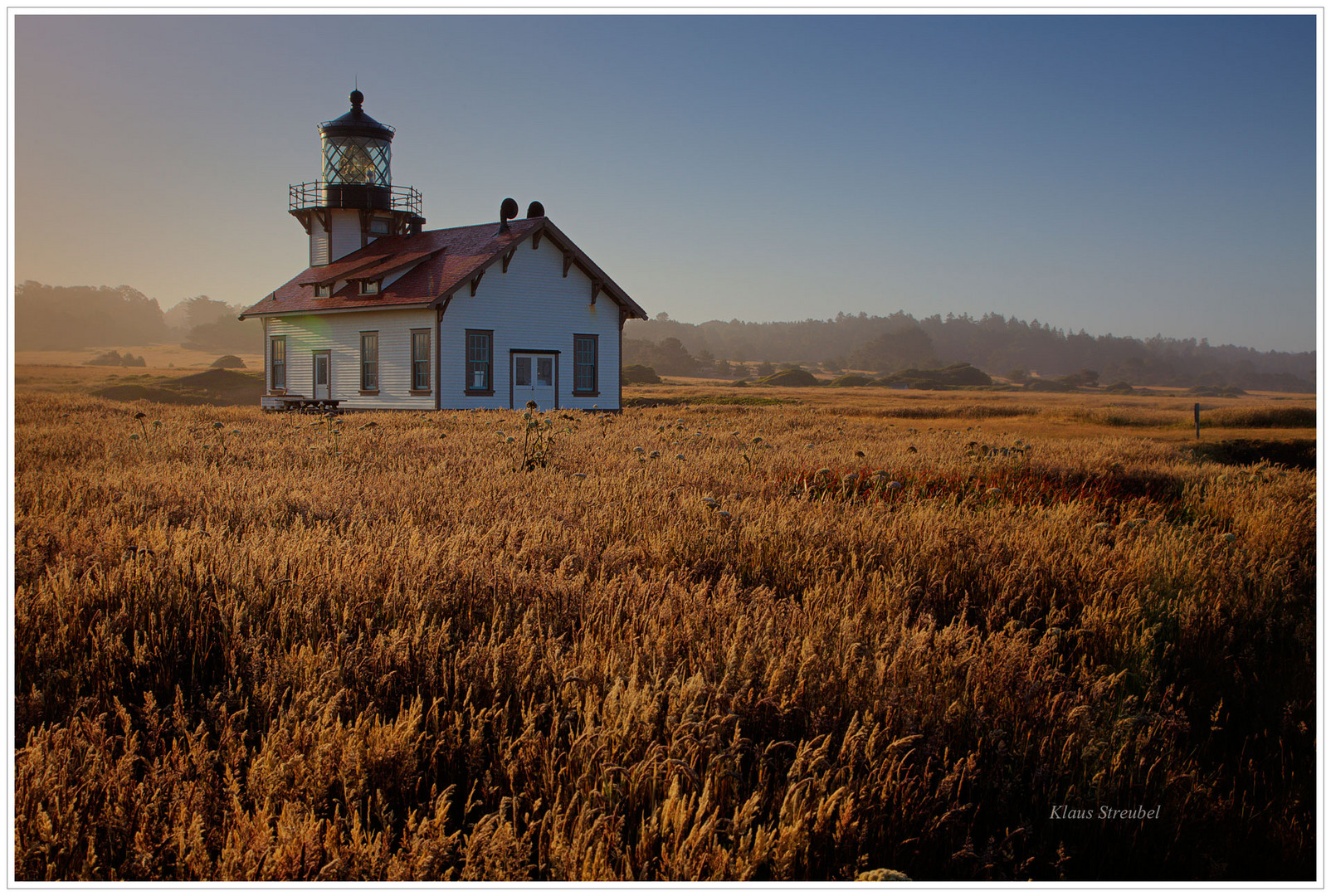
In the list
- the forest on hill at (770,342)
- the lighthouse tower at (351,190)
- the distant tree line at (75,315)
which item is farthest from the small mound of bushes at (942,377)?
the distant tree line at (75,315)

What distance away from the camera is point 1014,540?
235 inches

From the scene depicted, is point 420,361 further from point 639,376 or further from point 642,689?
point 639,376

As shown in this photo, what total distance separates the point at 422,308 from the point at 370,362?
4.45 m

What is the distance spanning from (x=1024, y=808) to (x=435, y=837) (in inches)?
78.6

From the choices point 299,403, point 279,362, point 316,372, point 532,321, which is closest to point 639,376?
point 279,362

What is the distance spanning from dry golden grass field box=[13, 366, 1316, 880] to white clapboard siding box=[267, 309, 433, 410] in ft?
70.8

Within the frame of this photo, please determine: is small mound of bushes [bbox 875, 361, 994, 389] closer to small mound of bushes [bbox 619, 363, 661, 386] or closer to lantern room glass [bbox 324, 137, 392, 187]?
small mound of bushes [bbox 619, 363, 661, 386]

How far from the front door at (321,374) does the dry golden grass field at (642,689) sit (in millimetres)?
25487

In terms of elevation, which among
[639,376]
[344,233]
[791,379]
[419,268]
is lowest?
[791,379]

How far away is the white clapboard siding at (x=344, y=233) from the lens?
32469mm

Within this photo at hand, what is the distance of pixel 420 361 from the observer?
27844mm

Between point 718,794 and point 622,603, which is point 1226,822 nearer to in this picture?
point 718,794

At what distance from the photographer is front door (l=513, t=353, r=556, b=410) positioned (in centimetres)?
2877

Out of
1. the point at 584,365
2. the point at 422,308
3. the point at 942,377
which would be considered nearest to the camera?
the point at 422,308
